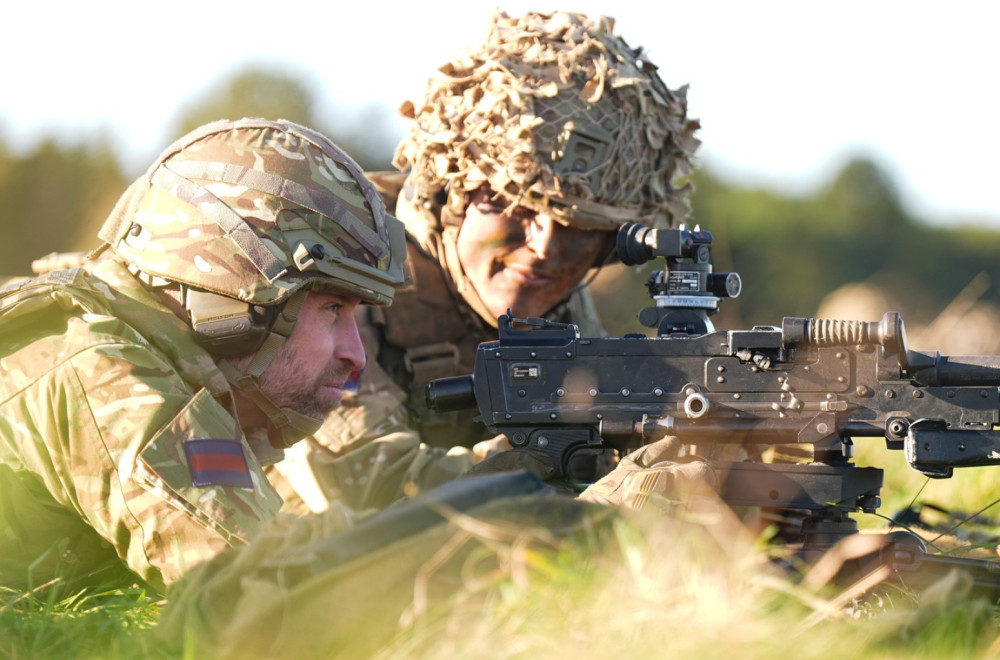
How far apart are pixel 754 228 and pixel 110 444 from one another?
29.8 meters

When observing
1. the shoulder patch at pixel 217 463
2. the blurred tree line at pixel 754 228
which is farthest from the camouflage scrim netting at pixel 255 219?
the blurred tree line at pixel 754 228

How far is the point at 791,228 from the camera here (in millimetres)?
32156

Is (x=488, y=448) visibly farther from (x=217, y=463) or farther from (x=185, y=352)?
(x=217, y=463)

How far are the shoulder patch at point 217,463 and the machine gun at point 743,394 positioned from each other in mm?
1536

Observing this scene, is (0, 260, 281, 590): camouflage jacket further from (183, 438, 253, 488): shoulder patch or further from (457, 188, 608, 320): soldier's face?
(457, 188, 608, 320): soldier's face

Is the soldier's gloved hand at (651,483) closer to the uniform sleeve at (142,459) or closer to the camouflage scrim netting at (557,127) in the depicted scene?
the uniform sleeve at (142,459)

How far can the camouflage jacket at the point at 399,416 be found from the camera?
5.57 m

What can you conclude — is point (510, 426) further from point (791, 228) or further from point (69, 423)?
point (791, 228)

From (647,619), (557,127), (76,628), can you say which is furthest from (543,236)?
(647,619)

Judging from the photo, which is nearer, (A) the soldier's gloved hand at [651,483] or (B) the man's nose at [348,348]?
(A) the soldier's gloved hand at [651,483]

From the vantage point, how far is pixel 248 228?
4043 mm

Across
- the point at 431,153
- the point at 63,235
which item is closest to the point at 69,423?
the point at 431,153

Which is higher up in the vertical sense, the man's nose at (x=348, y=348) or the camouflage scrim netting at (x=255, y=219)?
the camouflage scrim netting at (x=255, y=219)

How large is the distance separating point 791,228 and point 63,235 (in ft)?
57.5
